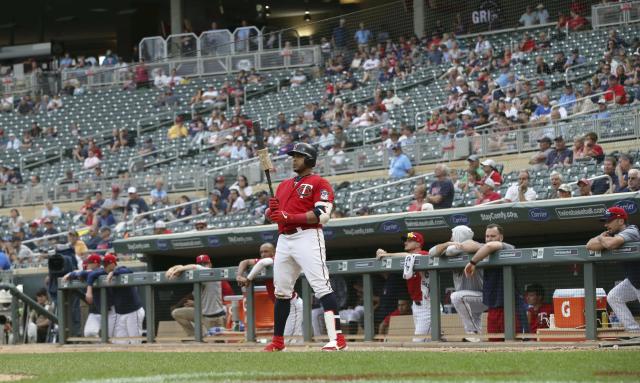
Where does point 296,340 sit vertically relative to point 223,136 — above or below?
below

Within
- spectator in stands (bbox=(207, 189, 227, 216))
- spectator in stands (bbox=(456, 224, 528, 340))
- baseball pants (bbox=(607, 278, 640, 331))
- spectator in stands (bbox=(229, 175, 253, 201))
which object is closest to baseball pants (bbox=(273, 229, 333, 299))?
spectator in stands (bbox=(456, 224, 528, 340))

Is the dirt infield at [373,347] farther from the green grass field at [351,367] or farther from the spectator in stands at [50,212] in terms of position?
the spectator in stands at [50,212]

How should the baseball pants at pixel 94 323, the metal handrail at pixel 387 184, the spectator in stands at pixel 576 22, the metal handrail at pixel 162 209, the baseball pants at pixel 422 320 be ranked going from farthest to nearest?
the spectator in stands at pixel 576 22
the metal handrail at pixel 162 209
the metal handrail at pixel 387 184
the baseball pants at pixel 94 323
the baseball pants at pixel 422 320

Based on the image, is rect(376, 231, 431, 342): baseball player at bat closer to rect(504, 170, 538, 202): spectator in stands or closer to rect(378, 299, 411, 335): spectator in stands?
rect(378, 299, 411, 335): spectator in stands

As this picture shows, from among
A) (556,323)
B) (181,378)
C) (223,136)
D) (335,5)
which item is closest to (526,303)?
(556,323)

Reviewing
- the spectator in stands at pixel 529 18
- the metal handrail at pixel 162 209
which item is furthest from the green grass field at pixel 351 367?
the spectator in stands at pixel 529 18

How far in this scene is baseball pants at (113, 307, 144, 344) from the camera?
1427 cm

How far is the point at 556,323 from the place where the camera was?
35.1 feet

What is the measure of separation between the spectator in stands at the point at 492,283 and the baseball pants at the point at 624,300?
0.98 metres

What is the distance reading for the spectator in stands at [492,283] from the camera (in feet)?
35.8

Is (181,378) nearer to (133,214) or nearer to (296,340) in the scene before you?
(296,340)

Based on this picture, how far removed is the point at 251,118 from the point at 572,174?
13.4m

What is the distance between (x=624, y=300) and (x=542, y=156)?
767 centimetres

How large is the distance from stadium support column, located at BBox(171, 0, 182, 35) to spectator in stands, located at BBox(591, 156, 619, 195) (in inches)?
1010
